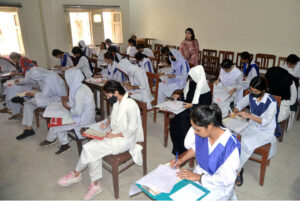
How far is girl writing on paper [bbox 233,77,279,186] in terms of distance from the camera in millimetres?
2314

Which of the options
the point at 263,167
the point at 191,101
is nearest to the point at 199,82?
the point at 191,101

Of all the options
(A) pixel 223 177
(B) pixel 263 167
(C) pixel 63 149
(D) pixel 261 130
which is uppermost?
(A) pixel 223 177

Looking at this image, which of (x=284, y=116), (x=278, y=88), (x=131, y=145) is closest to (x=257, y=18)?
(x=278, y=88)

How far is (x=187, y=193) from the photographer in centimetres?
138

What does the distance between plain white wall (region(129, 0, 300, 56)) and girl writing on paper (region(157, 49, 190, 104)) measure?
2588 millimetres

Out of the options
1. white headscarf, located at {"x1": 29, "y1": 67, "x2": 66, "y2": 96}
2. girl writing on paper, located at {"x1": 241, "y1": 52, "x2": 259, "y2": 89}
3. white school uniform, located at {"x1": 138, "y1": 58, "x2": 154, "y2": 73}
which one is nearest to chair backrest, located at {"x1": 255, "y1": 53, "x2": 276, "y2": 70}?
girl writing on paper, located at {"x1": 241, "y1": 52, "x2": 259, "y2": 89}

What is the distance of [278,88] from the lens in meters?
3.37

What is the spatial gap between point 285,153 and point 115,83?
2562 mm

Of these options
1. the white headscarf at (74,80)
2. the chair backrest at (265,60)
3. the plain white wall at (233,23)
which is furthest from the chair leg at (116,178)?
the plain white wall at (233,23)

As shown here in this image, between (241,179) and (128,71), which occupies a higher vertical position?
(128,71)

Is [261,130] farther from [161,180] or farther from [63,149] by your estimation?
[63,149]

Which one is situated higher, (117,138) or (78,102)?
(78,102)

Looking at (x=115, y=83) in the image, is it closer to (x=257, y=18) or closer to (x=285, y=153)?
(x=285, y=153)

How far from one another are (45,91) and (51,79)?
210mm
